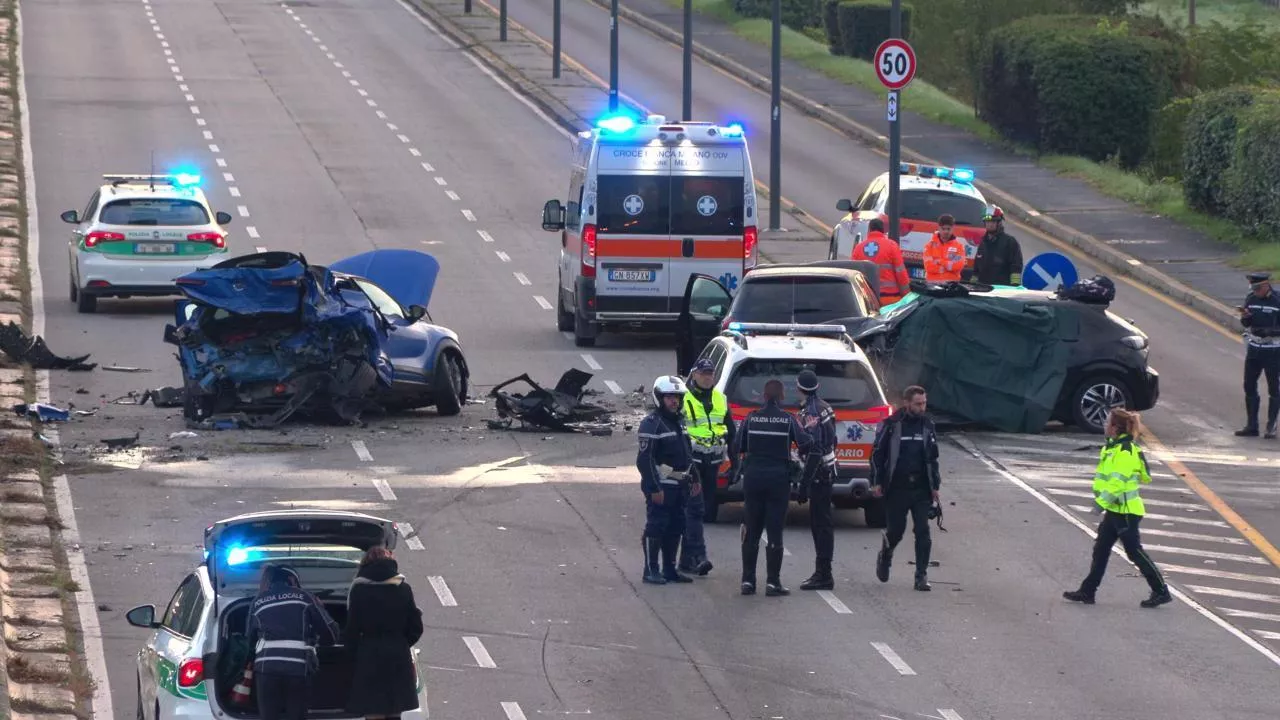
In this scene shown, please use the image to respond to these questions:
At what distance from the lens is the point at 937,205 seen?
1185 inches

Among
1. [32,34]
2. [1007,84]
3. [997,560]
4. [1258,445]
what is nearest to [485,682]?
[997,560]

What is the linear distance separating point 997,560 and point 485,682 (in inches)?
200

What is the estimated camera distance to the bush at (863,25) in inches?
2202

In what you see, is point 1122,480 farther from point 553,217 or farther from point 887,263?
point 553,217

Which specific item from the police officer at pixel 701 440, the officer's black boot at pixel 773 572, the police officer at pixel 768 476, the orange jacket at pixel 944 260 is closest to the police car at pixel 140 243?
the orange jacket at pixel 944 260

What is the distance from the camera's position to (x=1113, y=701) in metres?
12.6

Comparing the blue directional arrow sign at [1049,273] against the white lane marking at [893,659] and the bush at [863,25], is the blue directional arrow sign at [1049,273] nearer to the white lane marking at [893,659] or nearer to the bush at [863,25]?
the white lane marking at [893,659]

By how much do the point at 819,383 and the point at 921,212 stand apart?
13166mm

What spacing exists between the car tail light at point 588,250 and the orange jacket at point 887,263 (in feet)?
10.6

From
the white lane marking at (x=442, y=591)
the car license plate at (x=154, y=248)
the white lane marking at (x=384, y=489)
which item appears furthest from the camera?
the car license plate at (x=154, y=248)

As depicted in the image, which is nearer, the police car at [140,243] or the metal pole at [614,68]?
the police car at [140,243]

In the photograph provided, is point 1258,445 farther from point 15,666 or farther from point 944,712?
point 15,666

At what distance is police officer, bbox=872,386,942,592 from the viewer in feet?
50.4

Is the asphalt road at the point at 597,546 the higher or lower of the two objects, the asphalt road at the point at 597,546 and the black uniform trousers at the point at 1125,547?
the lower
